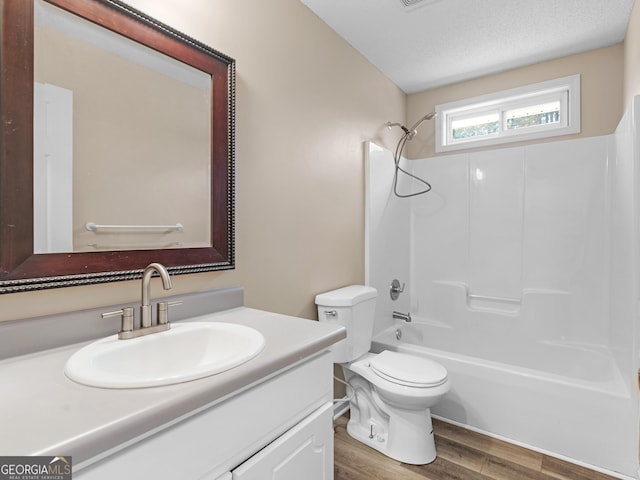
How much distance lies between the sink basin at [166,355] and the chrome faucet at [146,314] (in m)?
0.02

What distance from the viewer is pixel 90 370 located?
0.76 m

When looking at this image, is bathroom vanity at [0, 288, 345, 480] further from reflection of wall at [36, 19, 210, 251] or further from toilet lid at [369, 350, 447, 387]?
toilet lid at [369, 350, 447, 387]

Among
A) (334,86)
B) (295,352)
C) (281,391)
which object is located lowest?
(281,391)

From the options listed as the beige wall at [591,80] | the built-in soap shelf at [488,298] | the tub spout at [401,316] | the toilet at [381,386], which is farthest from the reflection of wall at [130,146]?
the beige wall at [591,80]

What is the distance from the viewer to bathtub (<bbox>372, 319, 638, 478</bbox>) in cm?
170

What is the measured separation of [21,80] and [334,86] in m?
1.62

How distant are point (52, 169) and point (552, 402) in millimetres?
2439

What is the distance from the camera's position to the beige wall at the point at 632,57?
179 centimetres

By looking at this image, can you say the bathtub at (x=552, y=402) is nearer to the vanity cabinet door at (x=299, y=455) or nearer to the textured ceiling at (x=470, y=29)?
the vanity cabinet door at (x=299, y=455)

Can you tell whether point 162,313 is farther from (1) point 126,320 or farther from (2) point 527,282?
(2) point 527,282

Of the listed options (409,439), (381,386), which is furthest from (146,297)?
(409,439)

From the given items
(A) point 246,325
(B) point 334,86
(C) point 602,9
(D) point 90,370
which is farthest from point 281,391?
(C) point 602,9

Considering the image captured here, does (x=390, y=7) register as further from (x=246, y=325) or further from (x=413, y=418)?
(x=413, y=418)

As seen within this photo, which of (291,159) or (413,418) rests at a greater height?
(291,159)
